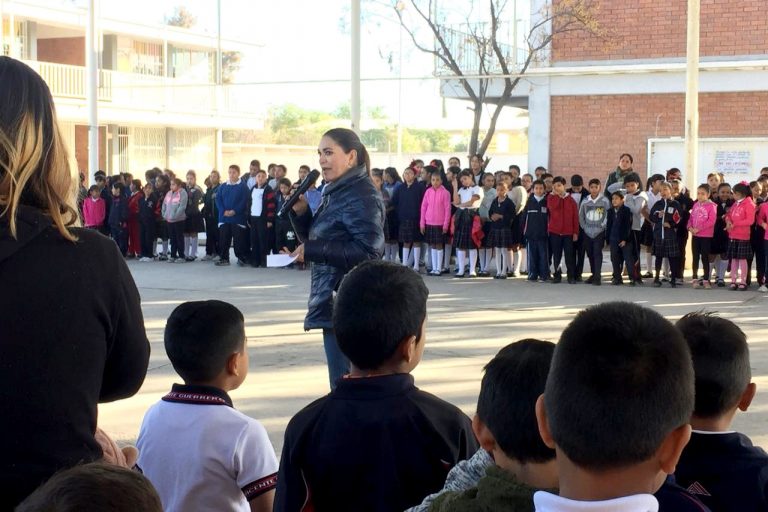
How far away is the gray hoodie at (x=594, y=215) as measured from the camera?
15820 millimetres

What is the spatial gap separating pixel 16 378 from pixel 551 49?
21.8 metres

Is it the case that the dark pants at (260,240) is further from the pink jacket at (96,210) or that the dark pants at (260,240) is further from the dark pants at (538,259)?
the dark pants at (538,259)

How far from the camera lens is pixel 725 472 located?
2.75 metres

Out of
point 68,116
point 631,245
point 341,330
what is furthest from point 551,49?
point 341,330

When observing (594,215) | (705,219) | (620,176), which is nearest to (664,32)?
(620,176)

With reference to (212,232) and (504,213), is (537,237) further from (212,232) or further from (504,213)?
(212,232)

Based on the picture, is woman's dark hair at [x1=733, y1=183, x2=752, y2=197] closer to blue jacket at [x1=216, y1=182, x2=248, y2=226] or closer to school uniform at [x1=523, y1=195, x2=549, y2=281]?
school uniform at [x1=523, y1=195, x2=549, y2=281]

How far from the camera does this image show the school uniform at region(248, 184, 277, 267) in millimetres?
18641

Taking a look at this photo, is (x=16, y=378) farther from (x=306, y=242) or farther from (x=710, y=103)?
(x=710, y=103)

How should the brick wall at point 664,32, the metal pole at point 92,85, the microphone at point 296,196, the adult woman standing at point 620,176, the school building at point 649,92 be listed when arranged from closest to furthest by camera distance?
1. the microphone at point 296,196
2. the adult woman standing at point 620,176
3. the school building at point 649,92
4. the brick wall at point 664,32
5. the metal pole at point 92,85

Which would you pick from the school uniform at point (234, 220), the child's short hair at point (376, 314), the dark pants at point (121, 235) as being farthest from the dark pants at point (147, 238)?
the child's short hair at point (376, 314)

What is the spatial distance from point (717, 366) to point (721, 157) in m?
19.1

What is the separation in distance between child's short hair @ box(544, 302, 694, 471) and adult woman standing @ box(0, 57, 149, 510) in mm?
1105

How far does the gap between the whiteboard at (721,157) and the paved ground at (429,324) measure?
21.0 ft
